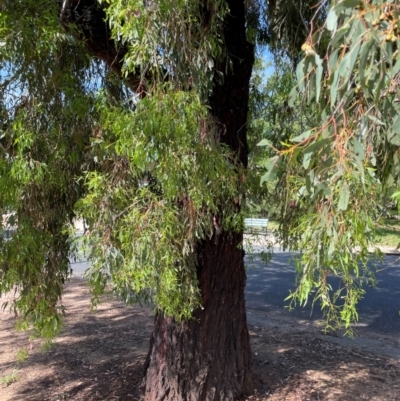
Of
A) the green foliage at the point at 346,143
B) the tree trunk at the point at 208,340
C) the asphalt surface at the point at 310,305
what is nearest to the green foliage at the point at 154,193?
the tree trunk at the point at 208,340

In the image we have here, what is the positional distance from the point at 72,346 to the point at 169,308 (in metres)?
3.84

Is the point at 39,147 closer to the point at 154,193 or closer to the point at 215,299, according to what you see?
the point at 154,193

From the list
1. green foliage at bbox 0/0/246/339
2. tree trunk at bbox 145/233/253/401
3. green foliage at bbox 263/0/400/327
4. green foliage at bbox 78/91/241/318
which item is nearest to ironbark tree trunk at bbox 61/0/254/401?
tree trunk at bbox 145/233/253/401

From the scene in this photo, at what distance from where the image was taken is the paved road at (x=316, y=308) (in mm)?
8039

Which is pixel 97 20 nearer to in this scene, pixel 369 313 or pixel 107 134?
pixel 107 134

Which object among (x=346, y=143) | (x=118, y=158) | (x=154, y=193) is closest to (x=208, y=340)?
(x=154, y=193)

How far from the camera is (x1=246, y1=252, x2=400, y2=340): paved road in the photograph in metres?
8.04

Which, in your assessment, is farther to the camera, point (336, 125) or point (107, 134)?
point (107, 134)

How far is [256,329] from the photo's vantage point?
7719mm

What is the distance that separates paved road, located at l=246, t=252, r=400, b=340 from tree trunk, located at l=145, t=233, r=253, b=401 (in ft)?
5.26

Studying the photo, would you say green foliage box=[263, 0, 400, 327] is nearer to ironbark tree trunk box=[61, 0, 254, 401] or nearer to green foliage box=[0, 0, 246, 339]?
green foliage box=[0, 0, 246, 339]

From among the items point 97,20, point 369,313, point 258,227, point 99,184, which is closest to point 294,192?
point 99,184

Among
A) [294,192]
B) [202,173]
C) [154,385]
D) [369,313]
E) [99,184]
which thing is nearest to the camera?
[294,192]

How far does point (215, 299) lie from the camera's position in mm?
4691
